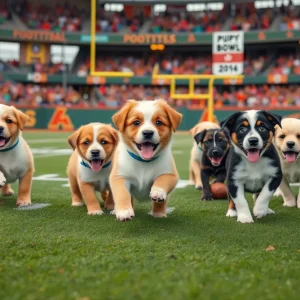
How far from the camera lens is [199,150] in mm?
6746

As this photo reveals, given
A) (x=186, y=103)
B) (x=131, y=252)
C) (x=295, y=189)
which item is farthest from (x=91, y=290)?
(x=186, y=103)

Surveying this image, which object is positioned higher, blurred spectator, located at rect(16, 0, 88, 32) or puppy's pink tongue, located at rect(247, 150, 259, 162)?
blurred spectator, located at rect(16, 0, 88, 32)

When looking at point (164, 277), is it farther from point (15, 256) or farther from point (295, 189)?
point (295, 189)

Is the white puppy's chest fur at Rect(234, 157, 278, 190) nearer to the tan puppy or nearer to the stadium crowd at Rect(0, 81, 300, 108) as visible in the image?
the tan puppy

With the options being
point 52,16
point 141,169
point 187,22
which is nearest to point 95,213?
point 141,169

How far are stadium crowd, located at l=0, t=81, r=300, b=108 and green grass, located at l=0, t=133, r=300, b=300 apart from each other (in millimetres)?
23673

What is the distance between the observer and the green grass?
7.75ft

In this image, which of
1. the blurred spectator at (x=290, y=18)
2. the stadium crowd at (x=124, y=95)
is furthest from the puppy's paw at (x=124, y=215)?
the blurred spectator at (x=290, y=18)

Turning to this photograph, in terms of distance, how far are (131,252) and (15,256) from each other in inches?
27.5

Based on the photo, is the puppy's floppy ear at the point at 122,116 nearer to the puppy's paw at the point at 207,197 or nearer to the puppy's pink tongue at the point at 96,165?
the puppy's pink tongue at the point at 96,165


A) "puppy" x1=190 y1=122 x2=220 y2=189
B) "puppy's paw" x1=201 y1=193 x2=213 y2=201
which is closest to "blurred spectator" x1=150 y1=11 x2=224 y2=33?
"puppy" x1=190 y1=122 x2=220 y2=189

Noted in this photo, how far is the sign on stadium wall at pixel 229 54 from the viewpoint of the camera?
1314 centimetres

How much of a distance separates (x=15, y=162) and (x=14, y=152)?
0.10 metres

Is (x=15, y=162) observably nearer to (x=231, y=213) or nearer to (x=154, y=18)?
(x=231, y=213)
